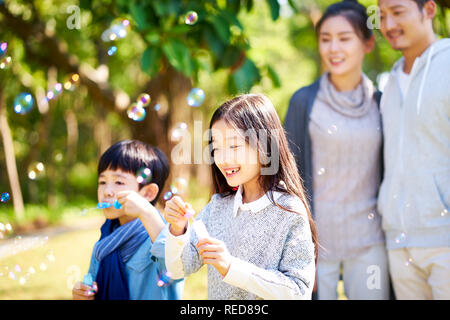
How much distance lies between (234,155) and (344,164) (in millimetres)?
896

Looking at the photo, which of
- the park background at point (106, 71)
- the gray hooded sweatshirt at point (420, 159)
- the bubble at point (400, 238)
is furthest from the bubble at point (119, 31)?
the bubble at point (400, 238)

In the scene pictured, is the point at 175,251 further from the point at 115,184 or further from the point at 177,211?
the point at 115,184

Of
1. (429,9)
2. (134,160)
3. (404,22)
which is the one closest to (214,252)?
(134,160)

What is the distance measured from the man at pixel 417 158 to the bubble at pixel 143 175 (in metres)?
1.08

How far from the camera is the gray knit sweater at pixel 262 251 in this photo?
154 centimetres

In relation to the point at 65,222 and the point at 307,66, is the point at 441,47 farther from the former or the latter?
the point at 307,66

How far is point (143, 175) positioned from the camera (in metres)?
2.05

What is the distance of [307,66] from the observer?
17375 millimetres

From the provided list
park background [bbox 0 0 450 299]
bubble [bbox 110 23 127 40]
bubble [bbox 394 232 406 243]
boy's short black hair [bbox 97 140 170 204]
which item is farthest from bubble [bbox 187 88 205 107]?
bubble [bbox 394 232 406 243]

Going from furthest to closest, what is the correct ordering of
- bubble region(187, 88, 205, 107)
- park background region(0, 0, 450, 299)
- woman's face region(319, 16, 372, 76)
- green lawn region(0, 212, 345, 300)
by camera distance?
green lawn region(0, 212, 345, 300)
park background region(0, 0, 450, 299)
woman's face region(319, 16, 372, 76)
bubble region(187, 88, 205, 107)

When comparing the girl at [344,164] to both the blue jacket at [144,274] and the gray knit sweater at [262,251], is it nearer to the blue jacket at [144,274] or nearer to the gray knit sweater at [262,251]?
the gray knit sweater at [262,251]

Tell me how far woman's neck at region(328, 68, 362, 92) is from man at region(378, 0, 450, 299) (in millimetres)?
184

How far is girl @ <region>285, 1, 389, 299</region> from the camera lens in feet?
7.80

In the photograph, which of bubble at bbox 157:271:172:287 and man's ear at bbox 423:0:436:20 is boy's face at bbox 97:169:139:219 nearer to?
bubble at bbox 157:271:172:287
